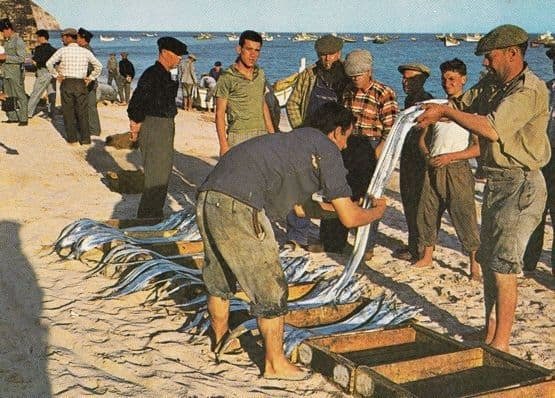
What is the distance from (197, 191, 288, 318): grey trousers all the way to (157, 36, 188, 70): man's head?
11.4 ft

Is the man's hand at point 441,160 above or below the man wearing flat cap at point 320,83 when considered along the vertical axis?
below

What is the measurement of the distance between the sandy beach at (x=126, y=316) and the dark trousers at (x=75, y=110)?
10.3 feet

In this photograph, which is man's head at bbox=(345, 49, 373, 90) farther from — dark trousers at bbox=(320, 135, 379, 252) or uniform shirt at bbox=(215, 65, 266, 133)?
uniform shirt at bbox=(215, 65, 266, 133)

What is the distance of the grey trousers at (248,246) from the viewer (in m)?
4.41

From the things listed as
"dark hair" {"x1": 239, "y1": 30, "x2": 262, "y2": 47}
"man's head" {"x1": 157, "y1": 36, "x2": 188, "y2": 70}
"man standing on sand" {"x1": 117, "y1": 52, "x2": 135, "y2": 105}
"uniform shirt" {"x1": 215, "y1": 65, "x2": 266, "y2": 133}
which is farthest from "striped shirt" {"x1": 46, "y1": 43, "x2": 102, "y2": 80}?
"man standing on sand" {"x1": 117, "y1": 52, "x2": 135, "y2": 105}

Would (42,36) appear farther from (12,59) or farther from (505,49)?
(505,49)

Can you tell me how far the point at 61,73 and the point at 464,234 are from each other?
894 centimetres

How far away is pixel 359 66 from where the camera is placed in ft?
21.7

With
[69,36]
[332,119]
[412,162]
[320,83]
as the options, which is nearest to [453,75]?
[412,162]

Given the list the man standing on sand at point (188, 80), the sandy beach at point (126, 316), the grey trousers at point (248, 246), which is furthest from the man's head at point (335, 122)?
the man standing on sand at point (188, 80)

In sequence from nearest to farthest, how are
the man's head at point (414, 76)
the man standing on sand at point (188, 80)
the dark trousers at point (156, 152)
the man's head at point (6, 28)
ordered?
the man's head at point (414, 76) < the dark trousers at point (156, 152) < the man's head at point (6, 28) < the man standing on sand at point (188, 80)

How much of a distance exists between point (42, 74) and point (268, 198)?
503 inches

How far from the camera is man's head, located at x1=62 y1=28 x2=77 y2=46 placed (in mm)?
13016

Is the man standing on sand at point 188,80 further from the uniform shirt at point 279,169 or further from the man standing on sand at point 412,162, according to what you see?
the uniform shirt at point 279,169
